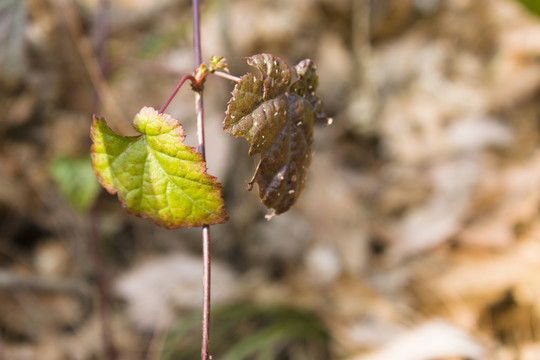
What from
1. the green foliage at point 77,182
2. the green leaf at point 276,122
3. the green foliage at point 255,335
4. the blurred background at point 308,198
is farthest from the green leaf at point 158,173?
the green foliage at point 255,335

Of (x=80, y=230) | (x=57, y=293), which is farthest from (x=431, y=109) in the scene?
(x=57, y=293)

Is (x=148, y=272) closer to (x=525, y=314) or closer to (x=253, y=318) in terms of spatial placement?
(x=253, y=318)

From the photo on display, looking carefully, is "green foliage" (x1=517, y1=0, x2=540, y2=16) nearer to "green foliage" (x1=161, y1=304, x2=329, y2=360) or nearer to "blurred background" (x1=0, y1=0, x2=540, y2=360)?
"blurred background" (x1=0, y1=0, x2=540, y2=360)

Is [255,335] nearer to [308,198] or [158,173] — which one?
[308,198]

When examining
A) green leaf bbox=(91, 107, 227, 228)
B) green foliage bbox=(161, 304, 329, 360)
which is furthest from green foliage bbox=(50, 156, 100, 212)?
green leaf bbox=(91, 107, 227, 228)

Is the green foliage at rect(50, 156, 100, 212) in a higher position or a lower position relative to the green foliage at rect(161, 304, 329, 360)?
higher

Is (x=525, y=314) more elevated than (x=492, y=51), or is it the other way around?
(x=492, y=51)
